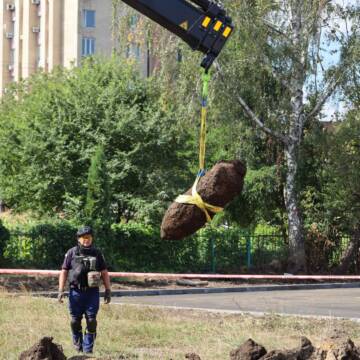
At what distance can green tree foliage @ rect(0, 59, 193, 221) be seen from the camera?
33.5m

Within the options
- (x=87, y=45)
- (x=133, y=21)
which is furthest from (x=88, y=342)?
(x=87, y=45)

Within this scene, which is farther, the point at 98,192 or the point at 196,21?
the point at 98,192

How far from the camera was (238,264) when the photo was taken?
32.4 metres

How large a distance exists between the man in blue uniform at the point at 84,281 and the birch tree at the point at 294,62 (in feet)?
60.0

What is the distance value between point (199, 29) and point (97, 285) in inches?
142

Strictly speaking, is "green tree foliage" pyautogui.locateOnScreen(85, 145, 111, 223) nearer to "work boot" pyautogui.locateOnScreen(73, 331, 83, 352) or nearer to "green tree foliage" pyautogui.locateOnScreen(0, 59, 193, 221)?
"green tree foliage" pyautogui.locateOnScreen(0, 59, 193, 221)

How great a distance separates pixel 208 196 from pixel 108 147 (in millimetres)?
25136

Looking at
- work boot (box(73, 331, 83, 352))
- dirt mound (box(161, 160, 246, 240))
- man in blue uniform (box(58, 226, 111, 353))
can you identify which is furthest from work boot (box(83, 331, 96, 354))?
dirt mound (box(161, 160, 246, 240))

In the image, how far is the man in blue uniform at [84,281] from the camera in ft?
35.6

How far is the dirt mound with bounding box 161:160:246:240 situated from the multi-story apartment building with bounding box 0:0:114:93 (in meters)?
68.9

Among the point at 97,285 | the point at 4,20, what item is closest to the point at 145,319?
the point at 97,285

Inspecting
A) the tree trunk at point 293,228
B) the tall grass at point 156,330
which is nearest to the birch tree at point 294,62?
the tree trunk at point 293,228

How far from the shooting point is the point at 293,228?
31.5 metres

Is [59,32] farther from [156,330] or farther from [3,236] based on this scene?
[156,330]
